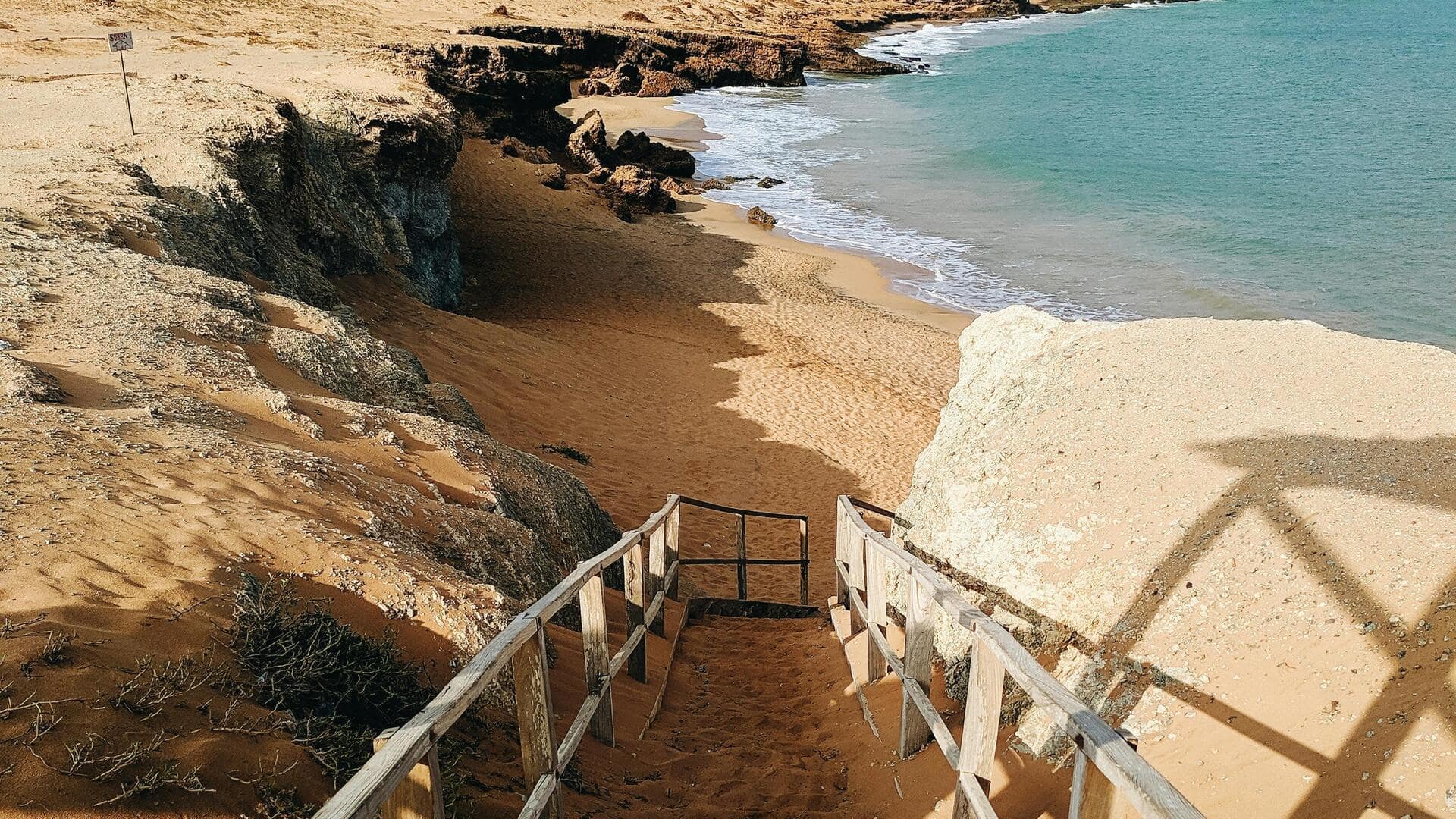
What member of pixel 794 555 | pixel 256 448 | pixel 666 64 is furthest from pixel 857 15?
pixel 256 448

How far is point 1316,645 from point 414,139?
16.6m

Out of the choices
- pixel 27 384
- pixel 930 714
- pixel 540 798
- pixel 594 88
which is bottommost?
pixel 930 714

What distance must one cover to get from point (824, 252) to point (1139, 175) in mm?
14944

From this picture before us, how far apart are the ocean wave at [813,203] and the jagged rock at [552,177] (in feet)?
18.8

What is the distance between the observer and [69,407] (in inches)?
199

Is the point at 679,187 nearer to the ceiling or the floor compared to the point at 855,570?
nearer to the ceiling

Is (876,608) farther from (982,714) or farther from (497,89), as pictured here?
(497,89)

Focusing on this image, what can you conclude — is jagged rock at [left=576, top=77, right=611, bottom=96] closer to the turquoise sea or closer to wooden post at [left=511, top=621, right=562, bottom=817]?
the turquoise sea

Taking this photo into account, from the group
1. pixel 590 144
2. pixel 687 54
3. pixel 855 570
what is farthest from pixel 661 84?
pixel 855 570

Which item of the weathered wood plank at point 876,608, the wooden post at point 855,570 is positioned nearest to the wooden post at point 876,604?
the weathered wood plank at point 876,608

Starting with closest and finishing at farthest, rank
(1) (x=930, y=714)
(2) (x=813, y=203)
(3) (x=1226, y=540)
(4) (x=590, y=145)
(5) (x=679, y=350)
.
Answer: (1) (x=930, y=714) < (3) (x=1226, y=540) < (5) (x=679, y=350) < (4) (x=590, y=145) < (2) (x=813, y=203)

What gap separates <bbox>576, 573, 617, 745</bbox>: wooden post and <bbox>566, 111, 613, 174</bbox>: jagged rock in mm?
26093

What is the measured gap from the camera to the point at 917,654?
167 inches

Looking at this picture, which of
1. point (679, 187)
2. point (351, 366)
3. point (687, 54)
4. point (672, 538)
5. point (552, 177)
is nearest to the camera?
point (672, 538)
